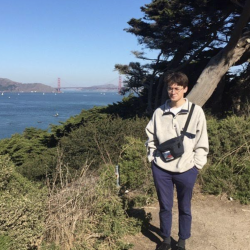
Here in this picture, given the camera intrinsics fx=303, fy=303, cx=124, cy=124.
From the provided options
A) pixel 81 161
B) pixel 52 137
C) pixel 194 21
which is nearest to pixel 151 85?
pixel 194 21

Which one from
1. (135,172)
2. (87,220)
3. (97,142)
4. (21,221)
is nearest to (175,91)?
(87,220)

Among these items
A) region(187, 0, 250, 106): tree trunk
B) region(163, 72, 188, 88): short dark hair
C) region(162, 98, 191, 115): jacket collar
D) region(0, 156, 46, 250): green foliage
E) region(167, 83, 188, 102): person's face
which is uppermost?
region(187, 0, 250, 106): tree trunk

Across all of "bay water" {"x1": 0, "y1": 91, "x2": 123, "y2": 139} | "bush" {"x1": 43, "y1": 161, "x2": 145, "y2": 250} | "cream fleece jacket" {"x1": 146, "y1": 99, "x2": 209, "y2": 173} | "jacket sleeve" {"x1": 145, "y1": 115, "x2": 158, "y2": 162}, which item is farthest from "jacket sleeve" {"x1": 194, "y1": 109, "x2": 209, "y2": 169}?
"bay water" {"x1": 0, "y1": 91, "x2": 123, "y2": 139}

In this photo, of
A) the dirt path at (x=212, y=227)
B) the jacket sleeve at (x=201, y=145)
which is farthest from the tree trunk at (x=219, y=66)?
the jacket sleeve at (x=201, y=145)

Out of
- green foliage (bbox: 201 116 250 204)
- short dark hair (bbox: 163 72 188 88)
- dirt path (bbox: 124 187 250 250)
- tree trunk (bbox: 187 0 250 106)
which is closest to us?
short dark hair (bbox: 163 72 188 88)

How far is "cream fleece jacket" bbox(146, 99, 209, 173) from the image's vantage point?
8.77 feet

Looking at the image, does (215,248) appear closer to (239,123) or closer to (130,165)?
(130,165)

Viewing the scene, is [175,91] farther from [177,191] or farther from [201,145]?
[177,191]

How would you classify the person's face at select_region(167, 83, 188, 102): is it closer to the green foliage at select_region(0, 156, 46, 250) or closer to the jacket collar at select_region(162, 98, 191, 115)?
the jacket collar at select_region(162, 98, 191, 115)

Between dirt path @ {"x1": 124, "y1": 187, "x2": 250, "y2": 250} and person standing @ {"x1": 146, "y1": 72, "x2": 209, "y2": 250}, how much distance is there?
1.30 ft

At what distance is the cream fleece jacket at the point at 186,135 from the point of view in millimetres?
2672

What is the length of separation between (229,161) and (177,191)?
7.69ft

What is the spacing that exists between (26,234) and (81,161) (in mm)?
4095

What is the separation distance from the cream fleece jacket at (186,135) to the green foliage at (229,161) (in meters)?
1.97
